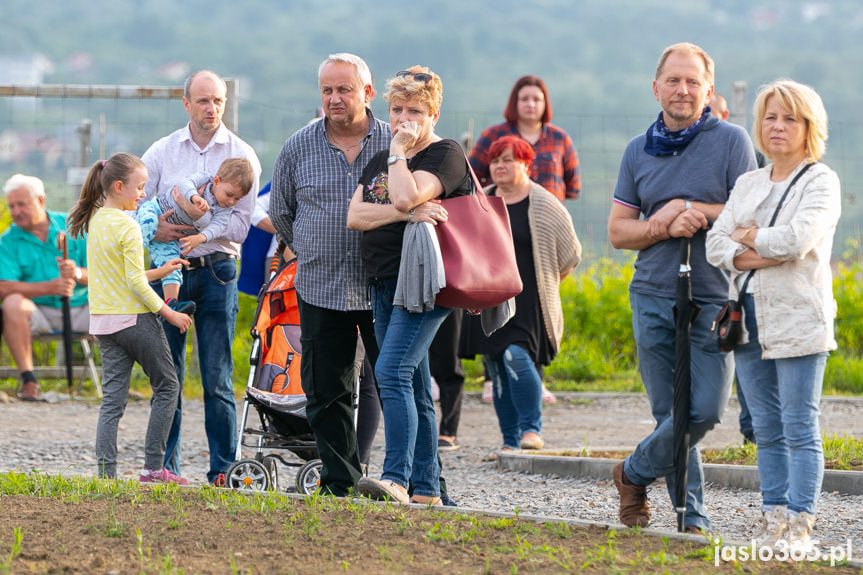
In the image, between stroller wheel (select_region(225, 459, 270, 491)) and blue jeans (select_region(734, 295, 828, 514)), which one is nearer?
blue jeans (select_region(734, 295, 828, 514))

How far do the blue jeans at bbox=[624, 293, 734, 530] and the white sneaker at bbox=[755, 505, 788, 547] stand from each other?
0.36 m

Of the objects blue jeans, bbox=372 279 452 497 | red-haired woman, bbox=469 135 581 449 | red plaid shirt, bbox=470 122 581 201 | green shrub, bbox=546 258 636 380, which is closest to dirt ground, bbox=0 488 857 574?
blue jeans, bbox=372 279 452 497

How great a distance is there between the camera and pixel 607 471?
702cm

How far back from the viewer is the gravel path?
592 cm

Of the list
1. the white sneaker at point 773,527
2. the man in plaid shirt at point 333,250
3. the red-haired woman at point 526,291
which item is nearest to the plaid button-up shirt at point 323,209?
the man in plaid shirt at point 333,250

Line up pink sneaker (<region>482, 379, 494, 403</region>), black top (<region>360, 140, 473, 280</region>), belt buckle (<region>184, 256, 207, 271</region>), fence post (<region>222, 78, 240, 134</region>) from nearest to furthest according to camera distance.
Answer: black top (<region>360, 140, 473, 280</region>) < belt buckle (<region>184, 256, 207, 271</region>) < fence post (<region>222, 78, 240, 134</region>) < pink sneaker (<region>482, 379, 494, 403</region>)

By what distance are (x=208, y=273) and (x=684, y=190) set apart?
9.13 ft

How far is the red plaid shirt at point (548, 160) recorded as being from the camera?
9.63m

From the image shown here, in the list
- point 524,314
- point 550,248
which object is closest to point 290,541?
point 524,314

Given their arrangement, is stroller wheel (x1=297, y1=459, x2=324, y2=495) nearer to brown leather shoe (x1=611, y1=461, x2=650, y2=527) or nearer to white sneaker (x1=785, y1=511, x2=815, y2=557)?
brown leather shoe (x1=611, y1=461, x2=650, y2=527)

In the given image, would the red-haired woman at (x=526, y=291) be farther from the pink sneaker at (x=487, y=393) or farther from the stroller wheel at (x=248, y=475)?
the pink sneaker at (x=487, y=393)

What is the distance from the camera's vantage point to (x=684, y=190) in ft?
16.7

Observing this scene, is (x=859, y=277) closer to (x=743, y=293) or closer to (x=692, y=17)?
(x=743, y=293)

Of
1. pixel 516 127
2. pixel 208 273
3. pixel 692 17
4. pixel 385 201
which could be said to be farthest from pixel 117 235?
pixel 692 17
